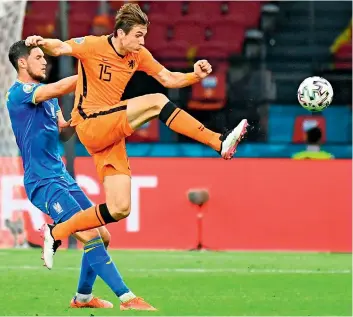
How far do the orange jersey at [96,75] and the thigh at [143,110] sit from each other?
30 centimetres

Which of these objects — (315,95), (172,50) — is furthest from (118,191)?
(172,50)

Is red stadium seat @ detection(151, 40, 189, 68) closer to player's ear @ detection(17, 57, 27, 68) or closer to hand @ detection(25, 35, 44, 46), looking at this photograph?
player's ear @ detection(17, 57, 27, 68)

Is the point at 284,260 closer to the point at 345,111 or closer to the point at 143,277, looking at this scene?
the point at 143,277

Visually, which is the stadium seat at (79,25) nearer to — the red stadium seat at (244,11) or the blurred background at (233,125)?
the blurred background at (233,125)

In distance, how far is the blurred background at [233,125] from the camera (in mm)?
13328

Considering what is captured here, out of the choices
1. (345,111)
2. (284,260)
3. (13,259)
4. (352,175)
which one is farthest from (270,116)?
Result: (13,259)

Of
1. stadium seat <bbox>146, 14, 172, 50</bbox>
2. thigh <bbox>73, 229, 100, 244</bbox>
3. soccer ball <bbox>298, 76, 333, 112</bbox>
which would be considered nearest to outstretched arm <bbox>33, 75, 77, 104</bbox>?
thigh <bbox>73, 229, 100, 244</bbox>

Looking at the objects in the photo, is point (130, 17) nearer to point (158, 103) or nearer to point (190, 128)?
point (158, 103)

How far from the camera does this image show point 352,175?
13336mm

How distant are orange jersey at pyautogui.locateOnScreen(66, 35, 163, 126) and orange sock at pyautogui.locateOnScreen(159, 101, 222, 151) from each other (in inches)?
18.8

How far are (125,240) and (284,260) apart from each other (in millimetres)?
2152

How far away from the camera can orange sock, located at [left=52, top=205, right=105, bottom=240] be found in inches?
301

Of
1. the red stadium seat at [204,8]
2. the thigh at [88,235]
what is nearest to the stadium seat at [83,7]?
the red stadium seat at [204,8]

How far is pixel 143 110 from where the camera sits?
7.57 metres
